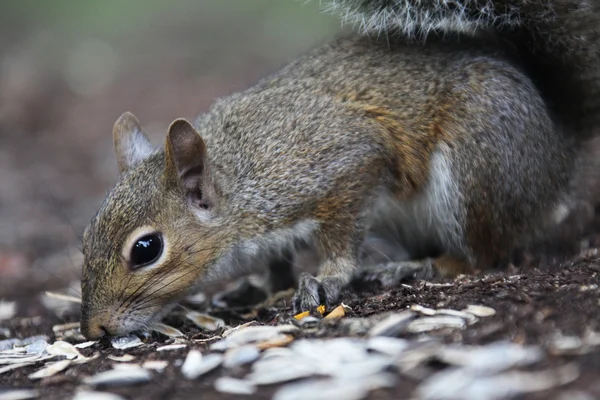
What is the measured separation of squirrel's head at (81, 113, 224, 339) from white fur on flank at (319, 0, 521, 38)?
1.07 metres

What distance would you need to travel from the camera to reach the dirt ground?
245cm

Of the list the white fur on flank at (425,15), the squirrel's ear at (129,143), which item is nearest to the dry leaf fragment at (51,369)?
the squirrel's ear at (129,143)

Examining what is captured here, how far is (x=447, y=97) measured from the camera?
3.62 meters

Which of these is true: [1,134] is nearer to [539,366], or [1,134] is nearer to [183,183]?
[183,183]

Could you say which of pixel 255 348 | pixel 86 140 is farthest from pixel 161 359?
pixel 86 140

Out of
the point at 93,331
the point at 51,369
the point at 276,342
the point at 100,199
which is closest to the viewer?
the point at 276,342

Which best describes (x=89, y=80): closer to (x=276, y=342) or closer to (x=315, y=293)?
(x=315, y=293)

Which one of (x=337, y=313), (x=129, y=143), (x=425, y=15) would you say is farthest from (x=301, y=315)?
(x=425, y=15)

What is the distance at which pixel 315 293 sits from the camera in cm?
330

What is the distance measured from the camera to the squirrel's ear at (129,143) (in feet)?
12.0

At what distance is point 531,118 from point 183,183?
5.47 ft

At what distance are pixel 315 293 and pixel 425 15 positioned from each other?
55.8 inches

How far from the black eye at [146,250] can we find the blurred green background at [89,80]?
153cm

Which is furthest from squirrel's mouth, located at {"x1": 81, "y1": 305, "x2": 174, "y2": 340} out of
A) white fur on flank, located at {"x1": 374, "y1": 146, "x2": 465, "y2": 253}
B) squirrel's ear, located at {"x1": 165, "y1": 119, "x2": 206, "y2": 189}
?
white fur on flank, located at {"x1": 374, "y1": 146, "x2": 465, "y2": 253}
